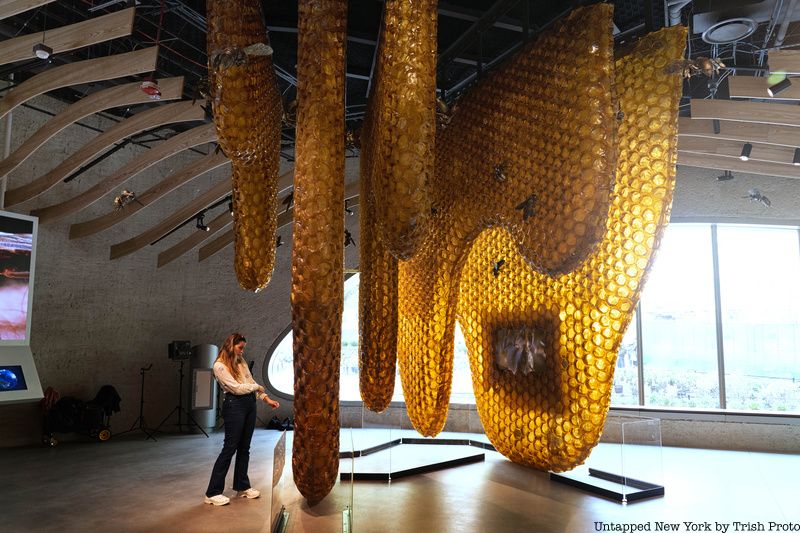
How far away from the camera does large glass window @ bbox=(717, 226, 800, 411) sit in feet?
33.0

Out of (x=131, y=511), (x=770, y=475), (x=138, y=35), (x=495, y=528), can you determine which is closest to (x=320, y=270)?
(x=495, y=528)

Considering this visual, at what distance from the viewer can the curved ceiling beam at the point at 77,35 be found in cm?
531

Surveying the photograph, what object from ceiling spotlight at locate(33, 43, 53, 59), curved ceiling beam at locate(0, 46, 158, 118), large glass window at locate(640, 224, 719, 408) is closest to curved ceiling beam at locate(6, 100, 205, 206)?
curved ceiling beam at locate(0, 46, 158, 118)

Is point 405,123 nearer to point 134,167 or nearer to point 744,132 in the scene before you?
point 744,132

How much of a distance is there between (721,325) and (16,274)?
1124 cm

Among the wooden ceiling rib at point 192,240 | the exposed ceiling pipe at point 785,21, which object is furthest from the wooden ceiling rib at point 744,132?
the wooden ceiling rib at point 192,240

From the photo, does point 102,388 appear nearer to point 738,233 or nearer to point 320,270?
point 320,270

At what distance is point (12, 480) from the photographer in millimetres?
6699

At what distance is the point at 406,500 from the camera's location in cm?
578

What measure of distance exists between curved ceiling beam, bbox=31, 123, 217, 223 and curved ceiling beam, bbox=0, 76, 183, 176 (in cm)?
83

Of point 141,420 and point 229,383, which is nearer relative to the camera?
point 229,383

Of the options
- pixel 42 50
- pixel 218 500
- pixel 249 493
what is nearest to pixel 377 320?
pixel 218 500

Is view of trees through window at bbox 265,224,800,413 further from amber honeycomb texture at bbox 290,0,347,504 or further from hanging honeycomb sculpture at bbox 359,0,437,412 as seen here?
hanging honeycomb sculpture at bbox 359,0,437,412

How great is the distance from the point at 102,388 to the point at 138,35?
5.64m
